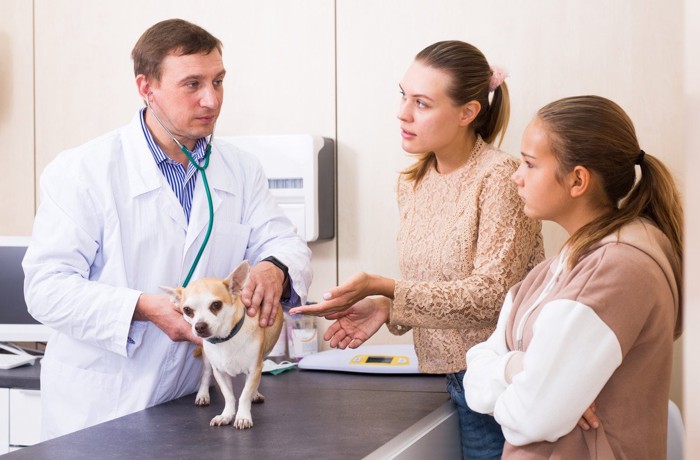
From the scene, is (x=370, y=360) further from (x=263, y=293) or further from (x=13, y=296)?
(x=13, y=296)

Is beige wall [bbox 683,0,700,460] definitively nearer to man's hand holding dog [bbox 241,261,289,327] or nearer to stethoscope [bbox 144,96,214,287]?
man's hand holding dog [bbox 241,261,289,327]

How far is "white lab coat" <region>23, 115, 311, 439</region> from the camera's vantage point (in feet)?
5.85

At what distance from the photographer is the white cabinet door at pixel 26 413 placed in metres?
2.39

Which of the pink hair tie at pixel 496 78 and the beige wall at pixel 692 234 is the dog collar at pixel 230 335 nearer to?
the pink hair tie at pixel 496 78

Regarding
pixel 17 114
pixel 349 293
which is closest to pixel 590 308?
pixel 349 293

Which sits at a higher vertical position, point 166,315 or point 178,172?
point 178,172

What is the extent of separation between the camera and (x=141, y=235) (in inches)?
72.2

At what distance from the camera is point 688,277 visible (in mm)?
407

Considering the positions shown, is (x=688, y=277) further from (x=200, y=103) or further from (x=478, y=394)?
(x=200, y=103)

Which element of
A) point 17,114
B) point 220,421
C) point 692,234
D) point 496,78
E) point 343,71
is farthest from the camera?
point 17,114

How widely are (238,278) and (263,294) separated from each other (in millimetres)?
86

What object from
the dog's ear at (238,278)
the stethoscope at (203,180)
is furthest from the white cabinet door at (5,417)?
the dog's ear at (238,278)

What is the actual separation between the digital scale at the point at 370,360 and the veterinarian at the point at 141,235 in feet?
1.69

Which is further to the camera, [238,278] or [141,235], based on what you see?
[141,235]
